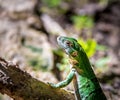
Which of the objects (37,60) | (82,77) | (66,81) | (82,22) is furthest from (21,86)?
(82,22)

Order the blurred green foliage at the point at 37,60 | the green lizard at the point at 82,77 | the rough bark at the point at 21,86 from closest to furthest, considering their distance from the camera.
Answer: the rough bark at the point at 21,86 → the green lizard at the point at 82,77 → the blurred green foliage at the point at 37,60

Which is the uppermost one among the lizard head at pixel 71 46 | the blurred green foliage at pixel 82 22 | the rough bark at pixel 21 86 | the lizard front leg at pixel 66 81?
the blurred green foliage at pixel 82 22

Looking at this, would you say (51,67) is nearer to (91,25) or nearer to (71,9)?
(91,25)

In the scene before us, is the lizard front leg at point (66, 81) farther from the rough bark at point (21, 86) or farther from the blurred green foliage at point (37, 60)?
the blurred green foliage at point (37, 60)

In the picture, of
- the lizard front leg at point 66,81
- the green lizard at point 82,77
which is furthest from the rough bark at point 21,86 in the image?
the green lizard at point 82,77

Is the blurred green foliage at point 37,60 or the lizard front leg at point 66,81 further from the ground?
the blurred green foliage at point 37,60

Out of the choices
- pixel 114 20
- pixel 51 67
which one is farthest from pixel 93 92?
pixel 114 20

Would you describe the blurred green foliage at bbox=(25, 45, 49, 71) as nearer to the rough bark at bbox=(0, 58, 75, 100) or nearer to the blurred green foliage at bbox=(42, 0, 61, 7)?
the rough bark at bbox=(0, 58, 75, 100)
